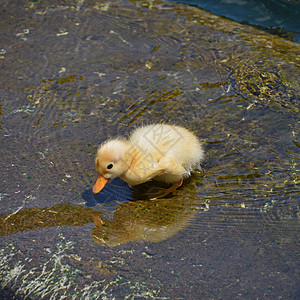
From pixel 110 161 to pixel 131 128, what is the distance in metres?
0.93

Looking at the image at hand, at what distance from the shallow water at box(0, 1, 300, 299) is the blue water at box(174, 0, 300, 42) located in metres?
0.67

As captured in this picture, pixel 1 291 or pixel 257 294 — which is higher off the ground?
pixel 257 294

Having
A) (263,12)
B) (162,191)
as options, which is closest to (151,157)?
(162,191)

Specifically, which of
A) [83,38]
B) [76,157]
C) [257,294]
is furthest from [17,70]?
[257,294]

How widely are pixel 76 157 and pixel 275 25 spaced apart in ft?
15.3

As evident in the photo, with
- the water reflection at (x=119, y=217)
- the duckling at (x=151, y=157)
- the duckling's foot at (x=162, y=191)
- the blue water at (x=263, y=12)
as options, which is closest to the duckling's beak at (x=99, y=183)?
the duckling at (x=151, y=157)

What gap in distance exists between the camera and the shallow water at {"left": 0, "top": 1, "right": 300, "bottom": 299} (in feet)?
9.37

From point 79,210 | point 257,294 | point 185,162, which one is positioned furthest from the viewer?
point 185,162

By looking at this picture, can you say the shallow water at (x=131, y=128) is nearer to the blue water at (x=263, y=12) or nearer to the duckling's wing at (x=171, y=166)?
the duckling's wing at (x=171, y=166)

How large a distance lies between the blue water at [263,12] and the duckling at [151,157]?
376 centimetres

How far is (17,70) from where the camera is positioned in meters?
5.34

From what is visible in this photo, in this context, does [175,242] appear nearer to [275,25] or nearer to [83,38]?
[83,38]

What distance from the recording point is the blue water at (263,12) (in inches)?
278

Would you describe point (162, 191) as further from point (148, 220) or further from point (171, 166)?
point (148, 220)
